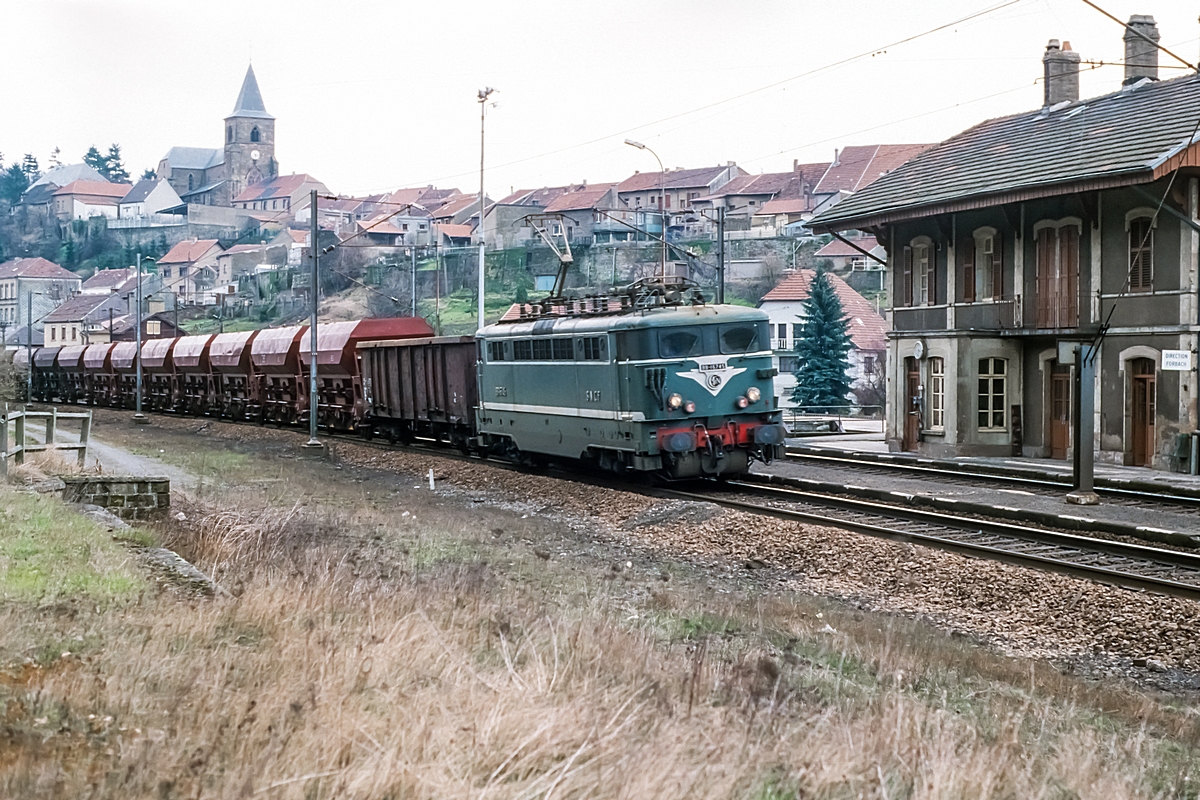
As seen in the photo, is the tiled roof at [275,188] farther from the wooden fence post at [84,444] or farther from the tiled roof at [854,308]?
the wooden fence post at [84,444]

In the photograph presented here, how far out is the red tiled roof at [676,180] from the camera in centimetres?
13375

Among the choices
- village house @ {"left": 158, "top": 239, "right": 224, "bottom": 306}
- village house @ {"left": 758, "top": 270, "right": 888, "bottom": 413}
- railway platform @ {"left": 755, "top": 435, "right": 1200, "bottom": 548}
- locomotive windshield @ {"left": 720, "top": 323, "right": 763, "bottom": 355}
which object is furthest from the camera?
village house @ {"left": 158, "top": 239, "right": 224, "bottom": 306}

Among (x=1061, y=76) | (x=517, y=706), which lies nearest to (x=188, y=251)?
(x=1061, y=76)

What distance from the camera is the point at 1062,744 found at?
6.89 metres

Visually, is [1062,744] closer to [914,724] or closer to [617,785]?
[914,724]

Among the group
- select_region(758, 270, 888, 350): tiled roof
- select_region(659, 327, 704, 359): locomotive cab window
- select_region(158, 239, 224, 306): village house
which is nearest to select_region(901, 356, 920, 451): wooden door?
select_region(659, 327, 704, 359): locomotive cab window

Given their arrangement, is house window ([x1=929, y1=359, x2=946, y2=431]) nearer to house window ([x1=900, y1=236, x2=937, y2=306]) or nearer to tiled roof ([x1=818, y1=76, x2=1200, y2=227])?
house window ([x1=900, y1=236, x2=937, y2=306])

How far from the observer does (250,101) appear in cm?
18975

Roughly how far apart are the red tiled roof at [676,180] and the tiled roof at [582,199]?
2.45m

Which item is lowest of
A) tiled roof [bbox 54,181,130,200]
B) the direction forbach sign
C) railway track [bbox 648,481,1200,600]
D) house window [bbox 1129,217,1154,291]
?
railway track [bbox 648,481,1200,600]

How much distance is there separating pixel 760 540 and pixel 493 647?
8745 mm

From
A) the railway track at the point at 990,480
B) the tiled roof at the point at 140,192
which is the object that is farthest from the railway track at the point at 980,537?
the tiled roof at the point at 140,192

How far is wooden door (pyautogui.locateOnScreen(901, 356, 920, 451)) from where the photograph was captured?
3206cm

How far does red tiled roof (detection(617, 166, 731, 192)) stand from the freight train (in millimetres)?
100393
